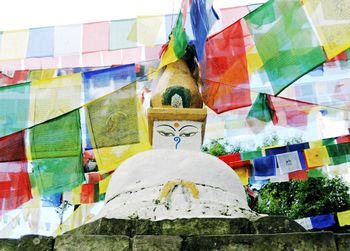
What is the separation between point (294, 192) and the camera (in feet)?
47.6

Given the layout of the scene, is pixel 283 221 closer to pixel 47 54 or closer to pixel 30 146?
pixel 30 146

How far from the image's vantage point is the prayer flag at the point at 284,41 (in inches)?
211

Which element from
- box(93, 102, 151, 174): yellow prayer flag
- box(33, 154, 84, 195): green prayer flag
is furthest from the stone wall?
box(93, 102, 151, 174): yellow prayer flag

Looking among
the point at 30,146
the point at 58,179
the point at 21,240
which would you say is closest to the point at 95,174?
the point at 58,179

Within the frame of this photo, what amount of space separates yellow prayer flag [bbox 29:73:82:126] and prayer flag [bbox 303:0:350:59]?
3.43 metres

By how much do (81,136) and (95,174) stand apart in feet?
4.80

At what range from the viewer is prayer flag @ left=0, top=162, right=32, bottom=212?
6.86 meters

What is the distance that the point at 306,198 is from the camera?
1408 cm

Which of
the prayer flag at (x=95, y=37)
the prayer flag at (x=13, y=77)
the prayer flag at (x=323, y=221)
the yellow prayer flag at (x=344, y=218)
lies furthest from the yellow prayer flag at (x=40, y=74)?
the yellow prayer flag at (x=344, y=218)

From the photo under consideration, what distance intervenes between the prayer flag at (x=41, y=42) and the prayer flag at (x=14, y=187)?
2.13 metres

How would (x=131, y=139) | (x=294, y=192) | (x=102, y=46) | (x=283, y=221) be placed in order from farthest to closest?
(x=294, y=192), (x=102, y=46), (x=131, y=139), (x=283, y=221)

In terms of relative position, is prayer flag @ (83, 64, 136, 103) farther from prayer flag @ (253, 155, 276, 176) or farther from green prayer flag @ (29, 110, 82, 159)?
prayer flag @ (253, 155, 276, 176)

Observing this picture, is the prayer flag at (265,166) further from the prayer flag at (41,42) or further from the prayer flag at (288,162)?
the prayer flag at (41,42)

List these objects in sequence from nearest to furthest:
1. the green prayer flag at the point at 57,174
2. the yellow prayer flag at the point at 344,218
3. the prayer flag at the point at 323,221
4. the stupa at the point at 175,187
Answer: the stupa at the point at 175,187 < the green prayer flag at the point at 57,174 < the yellow prayer flag at the point at 344,218 < the prayer flag at the point at 323,221
